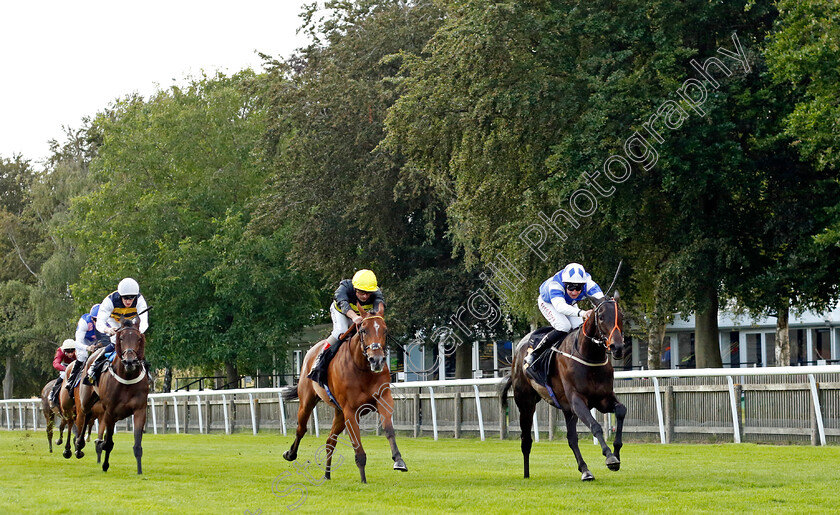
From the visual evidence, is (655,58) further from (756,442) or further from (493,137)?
(756,442)

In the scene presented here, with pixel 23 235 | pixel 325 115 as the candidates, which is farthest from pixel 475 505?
pixel 23 235

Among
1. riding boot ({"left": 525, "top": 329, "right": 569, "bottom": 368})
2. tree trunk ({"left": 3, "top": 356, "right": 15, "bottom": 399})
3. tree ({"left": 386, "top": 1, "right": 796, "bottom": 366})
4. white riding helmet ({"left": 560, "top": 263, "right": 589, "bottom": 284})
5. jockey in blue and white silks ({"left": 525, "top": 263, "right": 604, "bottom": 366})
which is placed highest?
tree ({"left": 386, "top": 1, "right": 796, "bottom": 366})

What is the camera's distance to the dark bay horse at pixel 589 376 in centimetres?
1057

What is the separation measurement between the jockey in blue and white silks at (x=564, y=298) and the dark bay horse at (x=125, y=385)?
4587 mm

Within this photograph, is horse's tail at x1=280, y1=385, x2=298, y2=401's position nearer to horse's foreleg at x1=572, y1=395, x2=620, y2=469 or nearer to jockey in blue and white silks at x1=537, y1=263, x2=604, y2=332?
jockey in blue and white silks at x1=537, y1=263, x2=604, y2=332

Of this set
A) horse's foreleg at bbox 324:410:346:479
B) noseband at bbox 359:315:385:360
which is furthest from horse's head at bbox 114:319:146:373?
noseband at bbox 359:315:385:360

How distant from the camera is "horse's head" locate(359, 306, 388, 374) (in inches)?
442

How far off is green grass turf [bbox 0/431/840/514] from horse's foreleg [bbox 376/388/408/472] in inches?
9.2

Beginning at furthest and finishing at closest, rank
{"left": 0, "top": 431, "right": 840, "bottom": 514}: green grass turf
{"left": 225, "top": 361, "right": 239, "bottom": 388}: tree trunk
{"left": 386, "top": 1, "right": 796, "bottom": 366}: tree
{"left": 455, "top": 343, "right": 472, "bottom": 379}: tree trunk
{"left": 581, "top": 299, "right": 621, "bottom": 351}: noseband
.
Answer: {"left": 225, "top": 361, "right": 239, "bottom": 388}: tree trunk
{"left": 455, "top": 343, "right": 472, "bottom": 379}: tree trunk
{"left": 386, "top": 1, "right": 796, "bottom": 366}: tree
{"left": 581, "top": 299, "right": 621, "bottom": 351}: noseband
{"left": 0, "top": 431, "right": 840, "bottom": 514}: green grass turf

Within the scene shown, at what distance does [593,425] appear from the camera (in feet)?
34.5

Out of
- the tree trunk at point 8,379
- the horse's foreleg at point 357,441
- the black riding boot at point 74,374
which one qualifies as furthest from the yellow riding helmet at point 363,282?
the tree trunk at point 8,379

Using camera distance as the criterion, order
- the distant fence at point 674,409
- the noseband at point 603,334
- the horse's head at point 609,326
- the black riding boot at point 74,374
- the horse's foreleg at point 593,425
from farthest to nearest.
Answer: the black riding boot at point 74,374 < the distant fence at point 674,409 < the noseband at point 603,334 < the horse's head at point 609,326 < the horse's foreleg at point 593,425

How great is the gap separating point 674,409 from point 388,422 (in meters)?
8.00

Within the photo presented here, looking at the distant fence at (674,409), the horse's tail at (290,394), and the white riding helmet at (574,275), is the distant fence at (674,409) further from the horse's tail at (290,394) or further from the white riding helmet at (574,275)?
the horse's tail at (290,394)
